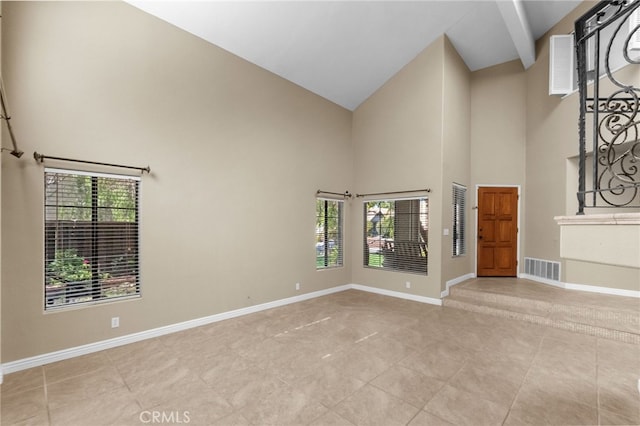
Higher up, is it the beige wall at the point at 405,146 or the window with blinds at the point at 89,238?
the beige wall at the point at 405,146

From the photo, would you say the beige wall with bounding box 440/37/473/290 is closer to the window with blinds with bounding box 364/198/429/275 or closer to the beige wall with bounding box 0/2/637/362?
the beige wall with bounding box 0/2/637/362

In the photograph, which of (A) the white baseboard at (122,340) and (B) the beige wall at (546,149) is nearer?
(A) the white baseboard at (122,340)

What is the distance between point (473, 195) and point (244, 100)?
5.02 m

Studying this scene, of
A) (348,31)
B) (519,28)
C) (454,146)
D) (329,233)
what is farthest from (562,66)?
(329,233)

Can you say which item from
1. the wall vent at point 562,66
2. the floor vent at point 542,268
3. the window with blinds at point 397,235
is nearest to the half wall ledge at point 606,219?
the window with blinds at point 397,235

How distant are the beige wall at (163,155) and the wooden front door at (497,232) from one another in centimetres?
358

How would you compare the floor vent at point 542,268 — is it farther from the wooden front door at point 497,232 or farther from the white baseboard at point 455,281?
the white baseboard at point 455,281

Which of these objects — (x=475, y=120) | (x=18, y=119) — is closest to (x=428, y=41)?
(x=475, y=120)

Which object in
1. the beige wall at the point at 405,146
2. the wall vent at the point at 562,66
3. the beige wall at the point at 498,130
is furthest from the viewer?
the beige wall at the point at 498,130

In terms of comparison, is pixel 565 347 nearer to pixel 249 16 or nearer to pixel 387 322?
pixel 387 322

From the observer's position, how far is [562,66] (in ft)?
17.7

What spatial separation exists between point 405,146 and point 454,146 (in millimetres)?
920

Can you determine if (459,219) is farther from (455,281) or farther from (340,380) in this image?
(340,380)

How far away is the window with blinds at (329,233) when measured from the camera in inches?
242
